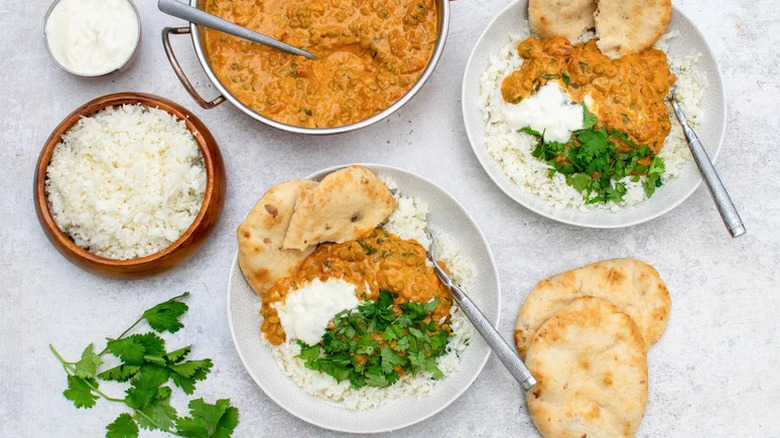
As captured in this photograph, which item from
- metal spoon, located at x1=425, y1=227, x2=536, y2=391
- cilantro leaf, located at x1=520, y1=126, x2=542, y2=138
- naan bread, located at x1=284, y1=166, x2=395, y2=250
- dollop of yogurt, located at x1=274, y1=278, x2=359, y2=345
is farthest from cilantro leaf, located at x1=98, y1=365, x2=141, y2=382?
cilantro leaf, located at x1=520, y1=126, x2=542, y2=138

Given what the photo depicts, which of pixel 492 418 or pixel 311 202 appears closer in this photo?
pixel 311 202

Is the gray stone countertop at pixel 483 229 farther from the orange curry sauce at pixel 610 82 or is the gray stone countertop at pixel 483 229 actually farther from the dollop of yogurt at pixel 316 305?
the dollop of yogurt at pixel 316 305

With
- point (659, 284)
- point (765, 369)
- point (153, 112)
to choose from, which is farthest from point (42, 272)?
point (765, 369)

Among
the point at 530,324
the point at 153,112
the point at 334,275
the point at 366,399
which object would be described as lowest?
the point at 530,324

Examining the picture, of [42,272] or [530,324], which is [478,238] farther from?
[42,272]

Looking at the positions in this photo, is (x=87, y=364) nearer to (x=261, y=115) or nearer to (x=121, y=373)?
(x=121, y=373)

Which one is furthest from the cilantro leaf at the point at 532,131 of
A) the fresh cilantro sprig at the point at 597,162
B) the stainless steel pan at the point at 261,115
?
the stainless steel pan at the point at 261,115

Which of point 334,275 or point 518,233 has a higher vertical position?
point 334,275
